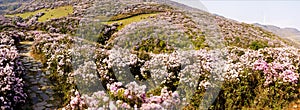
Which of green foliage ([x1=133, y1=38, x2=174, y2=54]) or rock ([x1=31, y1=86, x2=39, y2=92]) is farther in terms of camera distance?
green foliage ([x1=133, y1=38, x2=174, y2=54])

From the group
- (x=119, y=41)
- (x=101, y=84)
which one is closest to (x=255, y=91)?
(x=101, y=84)

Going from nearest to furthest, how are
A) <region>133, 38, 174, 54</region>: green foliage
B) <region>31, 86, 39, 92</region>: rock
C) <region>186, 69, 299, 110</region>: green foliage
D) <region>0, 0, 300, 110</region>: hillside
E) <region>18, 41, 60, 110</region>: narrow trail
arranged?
1. <region>0, 0, 300, 110</region>: hillside
2. <region>186, 69, 299, 110</region>: green foliage
3. <region>18, 41, 60, 110</region>: narrow trail
4. <region>31, 86, 39, 92</region>: rock
5. <region>133, 38, 174, 54</region>: green foliage

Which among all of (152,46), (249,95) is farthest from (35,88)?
(152,46)

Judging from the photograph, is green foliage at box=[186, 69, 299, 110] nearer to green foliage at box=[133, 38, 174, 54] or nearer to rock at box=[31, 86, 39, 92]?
rock at box=[31, 86, 39, 92]

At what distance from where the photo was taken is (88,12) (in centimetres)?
3070

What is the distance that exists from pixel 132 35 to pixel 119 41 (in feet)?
2.96

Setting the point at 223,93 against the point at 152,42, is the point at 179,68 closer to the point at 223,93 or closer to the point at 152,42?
the point at 223,93

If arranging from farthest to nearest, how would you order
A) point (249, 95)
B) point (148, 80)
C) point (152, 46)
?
1. point (152, 46)
2. point (148, 80)
3. point (249, 95)

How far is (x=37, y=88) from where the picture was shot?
9664 mm

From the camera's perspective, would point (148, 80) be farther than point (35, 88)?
No

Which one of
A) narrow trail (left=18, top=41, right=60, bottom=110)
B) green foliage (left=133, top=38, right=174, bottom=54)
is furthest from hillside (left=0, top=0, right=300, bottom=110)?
green foliage (left=133, top=38, right=174, bottom=54)

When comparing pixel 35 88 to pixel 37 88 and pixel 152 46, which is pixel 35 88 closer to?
pixel 37 88

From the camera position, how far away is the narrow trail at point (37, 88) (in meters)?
8.41

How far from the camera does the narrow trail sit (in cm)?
841
